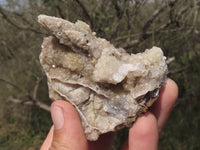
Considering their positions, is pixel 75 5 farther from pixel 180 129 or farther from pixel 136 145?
pixel 180 129

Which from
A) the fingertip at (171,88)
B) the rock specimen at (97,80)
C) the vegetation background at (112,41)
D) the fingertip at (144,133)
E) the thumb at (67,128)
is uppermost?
the vegetation background at (112,41)

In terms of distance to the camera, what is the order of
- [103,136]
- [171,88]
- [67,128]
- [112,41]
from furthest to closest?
[112,41] → [103,136] → [171,88] → [67,128]

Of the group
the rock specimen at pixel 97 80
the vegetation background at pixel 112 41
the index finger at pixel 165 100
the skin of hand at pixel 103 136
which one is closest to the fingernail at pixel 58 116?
the skin of hand at pixel 103 136

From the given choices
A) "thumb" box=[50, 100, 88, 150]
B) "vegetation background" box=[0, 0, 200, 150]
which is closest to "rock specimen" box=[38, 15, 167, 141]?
"thumb" box=[50, 100, 88, 150]

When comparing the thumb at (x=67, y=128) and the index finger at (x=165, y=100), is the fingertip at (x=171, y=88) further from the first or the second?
the thumb at (x=67, y=128)

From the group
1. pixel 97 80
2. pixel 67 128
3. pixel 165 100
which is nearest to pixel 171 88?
pixel 165 100

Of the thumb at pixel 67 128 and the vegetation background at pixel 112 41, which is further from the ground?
the vegetation background at pixel 112 41

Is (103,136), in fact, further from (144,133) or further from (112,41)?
(112,41)
